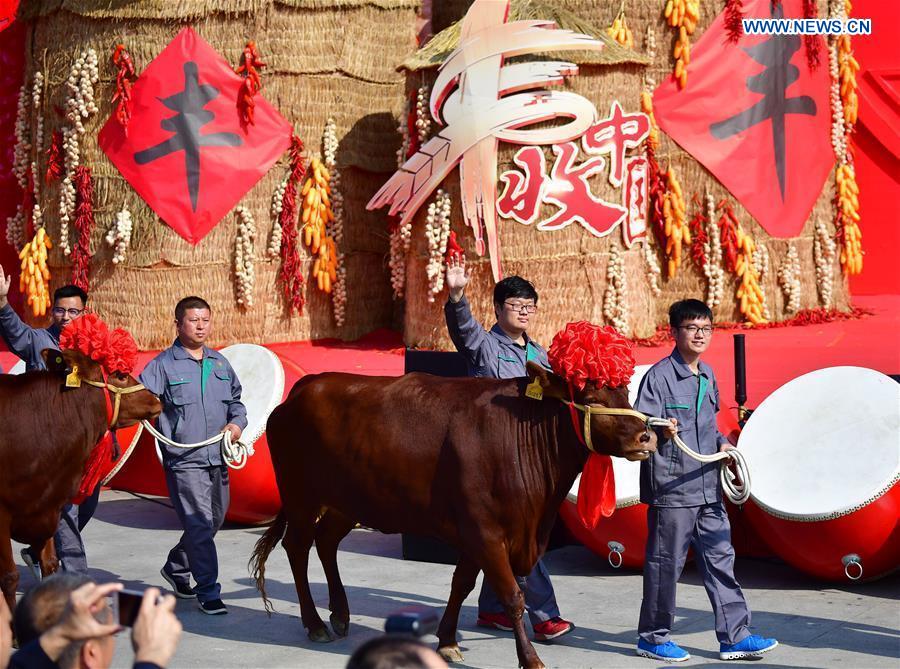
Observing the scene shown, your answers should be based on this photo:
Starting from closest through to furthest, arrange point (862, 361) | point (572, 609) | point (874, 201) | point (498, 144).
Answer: point (572, 609)
point (862, 361)
point (498, 144)
point (874, 201)

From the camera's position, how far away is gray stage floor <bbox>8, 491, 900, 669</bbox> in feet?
17.5

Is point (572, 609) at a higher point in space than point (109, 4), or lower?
lower

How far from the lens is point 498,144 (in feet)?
29.9

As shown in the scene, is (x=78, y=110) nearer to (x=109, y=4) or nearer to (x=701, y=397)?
(x=109, y=4)

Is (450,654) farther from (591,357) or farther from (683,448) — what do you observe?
(591,357)

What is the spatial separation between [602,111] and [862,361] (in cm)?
259

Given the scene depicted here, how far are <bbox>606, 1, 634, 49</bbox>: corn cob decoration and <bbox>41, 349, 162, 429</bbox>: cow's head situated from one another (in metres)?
5.14

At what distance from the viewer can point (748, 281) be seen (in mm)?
9570

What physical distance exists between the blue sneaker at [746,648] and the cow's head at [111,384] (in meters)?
2.75

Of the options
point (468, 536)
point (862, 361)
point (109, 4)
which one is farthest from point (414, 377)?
point (109, 4)

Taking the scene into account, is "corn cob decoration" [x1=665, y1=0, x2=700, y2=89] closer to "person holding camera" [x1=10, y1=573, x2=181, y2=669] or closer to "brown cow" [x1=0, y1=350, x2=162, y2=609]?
"brown cow" [x1=0, y1=350, x2=162, y2=609]

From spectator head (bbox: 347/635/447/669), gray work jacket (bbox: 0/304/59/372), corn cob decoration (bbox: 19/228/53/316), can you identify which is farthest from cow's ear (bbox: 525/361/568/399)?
corn cob decoration (bbox: 19/228/53/316)

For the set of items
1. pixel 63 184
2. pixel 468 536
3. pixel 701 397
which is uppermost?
pixel 63 184

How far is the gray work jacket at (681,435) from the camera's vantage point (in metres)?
5.30
